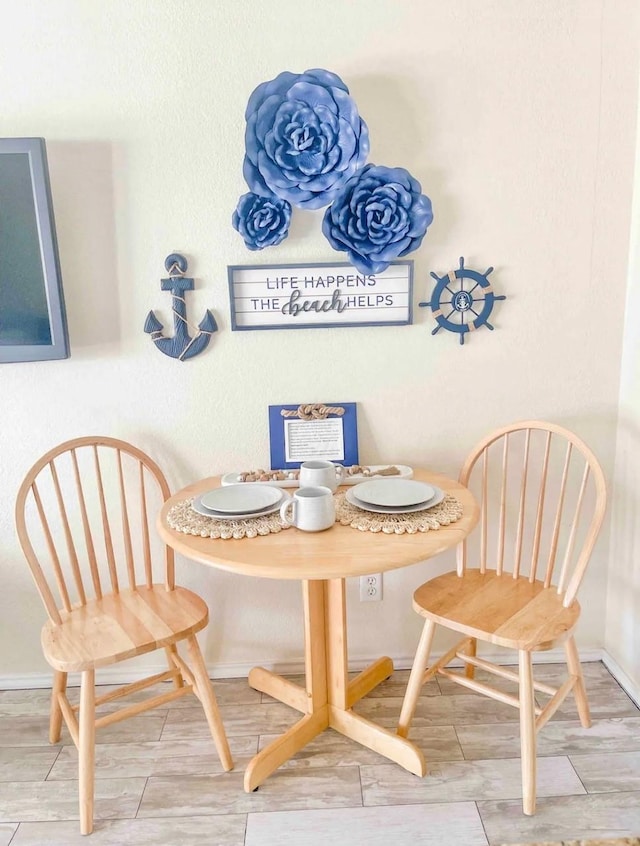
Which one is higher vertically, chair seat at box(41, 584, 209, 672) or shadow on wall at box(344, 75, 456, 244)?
shadow on wall at box(344, 75, 456, 244)

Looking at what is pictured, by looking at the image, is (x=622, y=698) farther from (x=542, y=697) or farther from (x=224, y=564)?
(x=224, y=564)

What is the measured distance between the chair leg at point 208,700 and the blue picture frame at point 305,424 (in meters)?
0.60

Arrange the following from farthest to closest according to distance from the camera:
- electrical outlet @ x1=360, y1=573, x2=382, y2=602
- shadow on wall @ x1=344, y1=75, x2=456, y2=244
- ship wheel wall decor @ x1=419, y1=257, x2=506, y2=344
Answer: electrical outlet @ x1=360, y1=573, x2=382, y2=602, ship wheel wall decor @ x1=419, y1=257, x2=506, y2=344, shadow on wall @ x1=344, y1=75, x2=456, y2=244

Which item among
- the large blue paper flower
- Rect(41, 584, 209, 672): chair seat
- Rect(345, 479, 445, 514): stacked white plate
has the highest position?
the large blue paper flower

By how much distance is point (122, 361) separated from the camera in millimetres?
2096

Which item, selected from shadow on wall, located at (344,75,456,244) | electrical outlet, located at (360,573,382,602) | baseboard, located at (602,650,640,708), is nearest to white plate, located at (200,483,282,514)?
electrical outlet, located at (360,573,382,602)

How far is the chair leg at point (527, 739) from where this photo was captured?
167cm

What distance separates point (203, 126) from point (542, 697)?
2.08 meters

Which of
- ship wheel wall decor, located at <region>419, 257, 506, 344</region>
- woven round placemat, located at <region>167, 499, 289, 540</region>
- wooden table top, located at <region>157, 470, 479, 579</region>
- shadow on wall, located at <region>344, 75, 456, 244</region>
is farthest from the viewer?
ship wheel wall decor, located at <region>419, 257, 506, 344</region>

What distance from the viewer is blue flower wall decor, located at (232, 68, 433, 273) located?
1791mm

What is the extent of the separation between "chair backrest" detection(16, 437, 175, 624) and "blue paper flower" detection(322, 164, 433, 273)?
35.6 inches

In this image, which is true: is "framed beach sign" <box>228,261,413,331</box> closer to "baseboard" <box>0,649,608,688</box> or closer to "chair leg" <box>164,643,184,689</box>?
"chair leg" <box>164,643,184,689</box>

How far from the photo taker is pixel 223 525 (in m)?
1.67

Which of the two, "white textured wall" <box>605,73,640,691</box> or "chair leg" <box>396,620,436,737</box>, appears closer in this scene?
"chair leg" <box>396,620,436,737</box>
